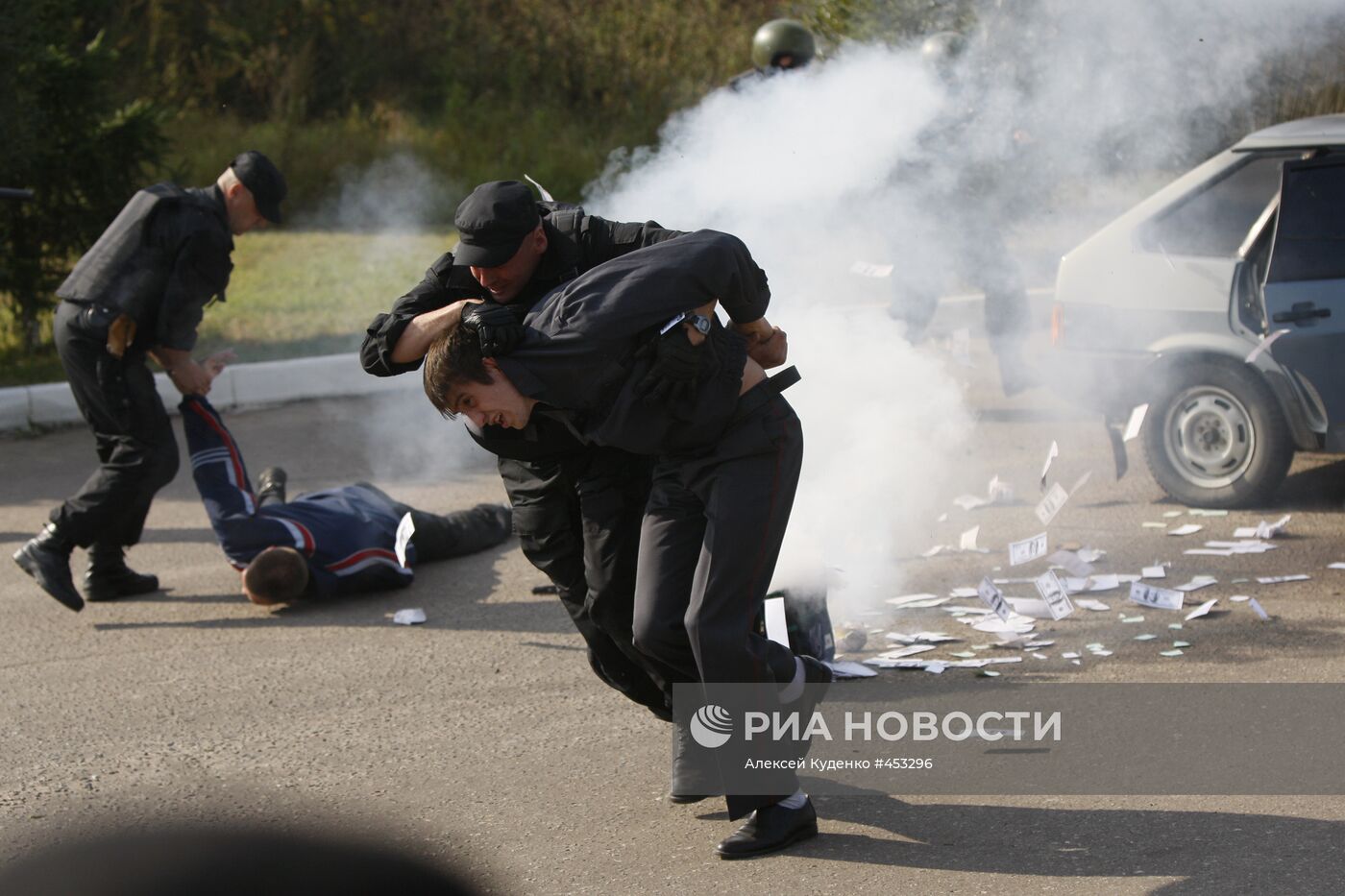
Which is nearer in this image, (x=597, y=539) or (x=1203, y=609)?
(x=597, y=539)

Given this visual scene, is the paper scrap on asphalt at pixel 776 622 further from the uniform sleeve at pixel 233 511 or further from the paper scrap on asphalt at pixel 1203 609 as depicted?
the uniform sleeve at pixel 233 511

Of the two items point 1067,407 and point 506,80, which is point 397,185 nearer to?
point 506,80

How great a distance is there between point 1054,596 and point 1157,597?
389 millimetres

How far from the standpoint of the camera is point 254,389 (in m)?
9.77

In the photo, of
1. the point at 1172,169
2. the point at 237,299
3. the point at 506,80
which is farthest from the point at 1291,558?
the point at 506,80

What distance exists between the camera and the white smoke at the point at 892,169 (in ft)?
20.3

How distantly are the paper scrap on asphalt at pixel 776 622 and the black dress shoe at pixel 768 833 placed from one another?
704mm

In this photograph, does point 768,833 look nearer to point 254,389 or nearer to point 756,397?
point 756,397

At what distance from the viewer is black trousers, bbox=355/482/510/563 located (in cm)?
631

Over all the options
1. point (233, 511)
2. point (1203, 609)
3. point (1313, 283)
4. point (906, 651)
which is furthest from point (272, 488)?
point (1313, 283)

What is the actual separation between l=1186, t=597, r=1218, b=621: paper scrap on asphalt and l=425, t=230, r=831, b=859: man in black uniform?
2.13m

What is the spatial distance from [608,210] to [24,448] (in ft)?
14.4

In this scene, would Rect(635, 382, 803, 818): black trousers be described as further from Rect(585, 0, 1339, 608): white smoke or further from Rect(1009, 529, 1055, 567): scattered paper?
Answer: Rect(1009, 529, 1055, 567): scattered paper

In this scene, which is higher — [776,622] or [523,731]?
[776,622]
